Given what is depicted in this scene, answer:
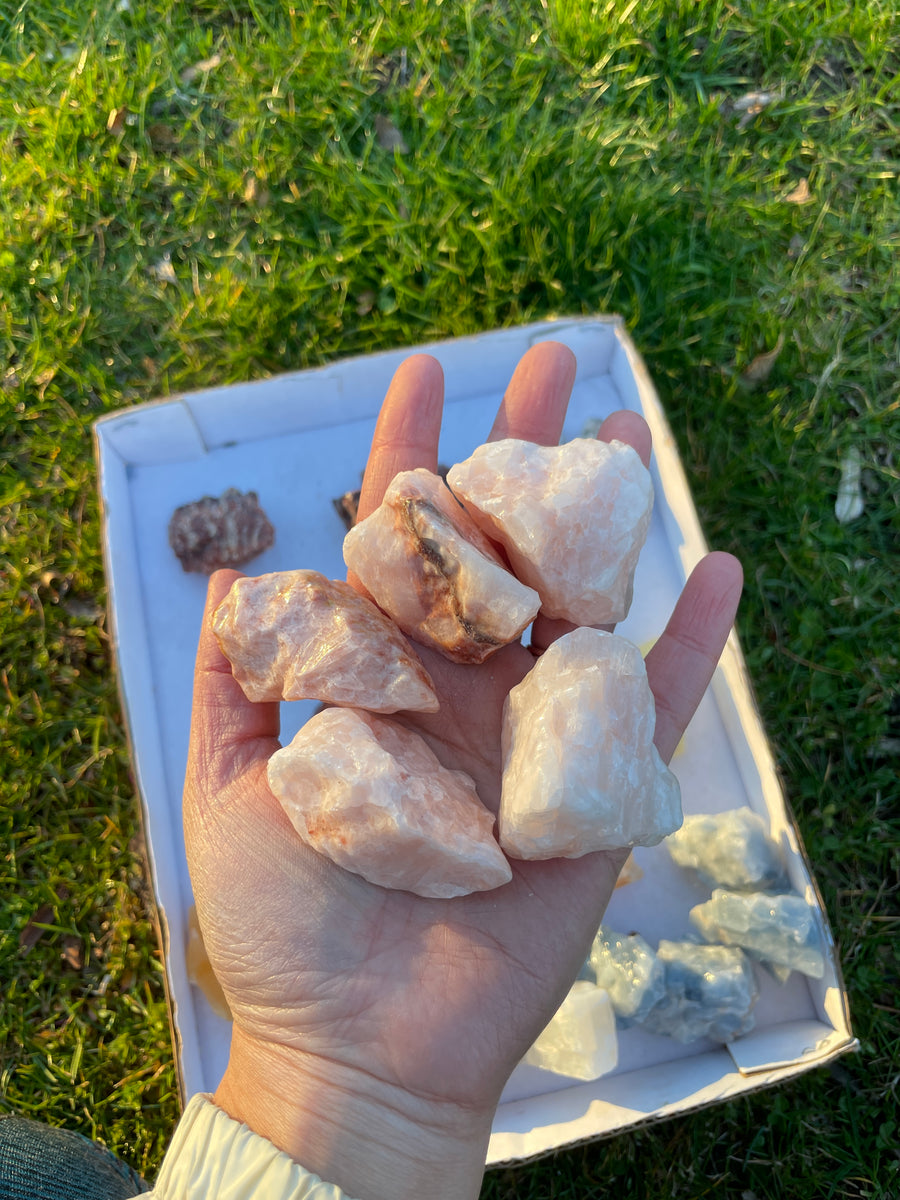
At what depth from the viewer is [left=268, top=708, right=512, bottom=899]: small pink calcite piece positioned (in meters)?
1.50

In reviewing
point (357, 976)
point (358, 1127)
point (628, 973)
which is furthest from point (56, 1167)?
point (628, 973)

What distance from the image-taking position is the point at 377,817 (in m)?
1.51

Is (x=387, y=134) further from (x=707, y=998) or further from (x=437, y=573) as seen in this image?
(x=707, y=998)

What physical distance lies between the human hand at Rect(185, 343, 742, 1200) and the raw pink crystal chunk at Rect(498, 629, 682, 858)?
12 cm

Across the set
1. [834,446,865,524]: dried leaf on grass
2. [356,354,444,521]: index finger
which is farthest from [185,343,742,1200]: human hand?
[834,446,865,524]: dried leaf on grass

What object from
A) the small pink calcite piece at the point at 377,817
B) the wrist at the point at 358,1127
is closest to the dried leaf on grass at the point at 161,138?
the small pink calcite piece at the point at 377,817

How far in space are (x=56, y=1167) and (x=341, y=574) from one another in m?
1.47

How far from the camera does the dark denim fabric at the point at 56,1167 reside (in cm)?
176

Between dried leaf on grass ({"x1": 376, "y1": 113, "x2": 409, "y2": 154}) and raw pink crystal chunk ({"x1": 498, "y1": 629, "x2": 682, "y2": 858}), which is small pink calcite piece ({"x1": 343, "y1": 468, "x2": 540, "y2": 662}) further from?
dried leaf on grass ({"x1": 376, "y1": 113, "x2": 409, "y2": 154})

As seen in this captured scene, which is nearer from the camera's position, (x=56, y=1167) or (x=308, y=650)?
(x=308, y=650)

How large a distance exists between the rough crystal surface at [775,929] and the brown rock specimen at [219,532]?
1473 millimetres

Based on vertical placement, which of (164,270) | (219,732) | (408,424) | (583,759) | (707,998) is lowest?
(707,998)

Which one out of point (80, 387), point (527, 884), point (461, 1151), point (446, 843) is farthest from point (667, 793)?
point (80, 387)

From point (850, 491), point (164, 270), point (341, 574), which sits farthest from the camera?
point (164, 270)
